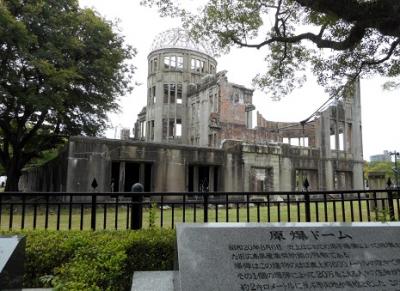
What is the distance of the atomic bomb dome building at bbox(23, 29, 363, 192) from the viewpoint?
60.2ft

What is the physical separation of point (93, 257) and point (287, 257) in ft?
8.33

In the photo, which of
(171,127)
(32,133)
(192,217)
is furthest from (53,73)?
(171,127)

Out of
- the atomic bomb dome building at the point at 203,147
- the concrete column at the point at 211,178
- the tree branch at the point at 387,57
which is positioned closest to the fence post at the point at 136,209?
the tree branch at the point at 387,57

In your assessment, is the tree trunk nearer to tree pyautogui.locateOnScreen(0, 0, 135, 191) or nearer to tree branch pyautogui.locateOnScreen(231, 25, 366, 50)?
tree pyautogui.locateOnScreen(0, 0, 135, 191)

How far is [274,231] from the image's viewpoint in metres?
3.46

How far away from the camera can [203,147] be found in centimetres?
2073

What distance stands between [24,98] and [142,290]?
19648 mm

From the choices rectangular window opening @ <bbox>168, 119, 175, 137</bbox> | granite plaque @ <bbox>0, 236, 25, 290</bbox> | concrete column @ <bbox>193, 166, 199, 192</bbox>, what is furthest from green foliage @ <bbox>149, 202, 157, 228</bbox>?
rectangular window opening @ <bbox>168, 119, 175, 137</bbox>

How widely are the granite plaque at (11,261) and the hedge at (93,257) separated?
0.54 meters

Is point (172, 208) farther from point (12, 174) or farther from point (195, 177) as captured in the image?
point (12, 174)

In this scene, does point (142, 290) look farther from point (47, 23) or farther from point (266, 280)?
point (47, 23)

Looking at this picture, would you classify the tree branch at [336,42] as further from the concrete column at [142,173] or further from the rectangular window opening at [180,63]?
the rectangular window opening at [180,63]

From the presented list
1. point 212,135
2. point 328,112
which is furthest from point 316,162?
point 212,135

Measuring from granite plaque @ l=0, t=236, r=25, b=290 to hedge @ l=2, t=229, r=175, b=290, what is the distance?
544 mm
